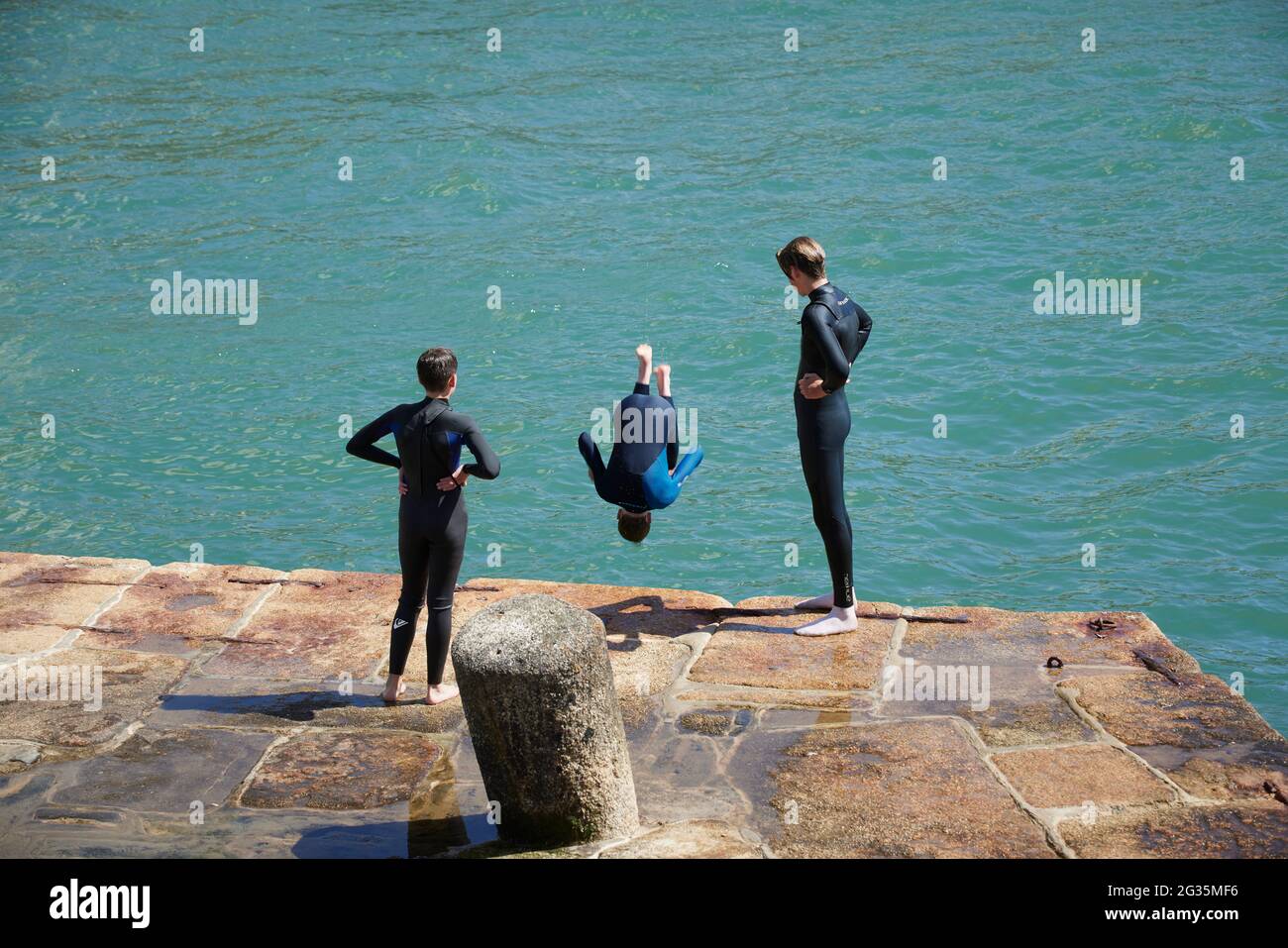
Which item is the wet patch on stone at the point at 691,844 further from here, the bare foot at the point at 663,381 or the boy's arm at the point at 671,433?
the bare foot at the point at 663,381

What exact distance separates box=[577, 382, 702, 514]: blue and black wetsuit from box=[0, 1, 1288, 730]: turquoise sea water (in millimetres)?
4043

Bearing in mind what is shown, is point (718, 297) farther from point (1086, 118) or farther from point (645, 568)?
point (1086, 118)

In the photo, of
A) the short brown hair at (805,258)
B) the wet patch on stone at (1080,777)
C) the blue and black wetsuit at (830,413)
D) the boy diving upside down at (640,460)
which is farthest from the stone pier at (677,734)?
the short brown hair at (805,258)

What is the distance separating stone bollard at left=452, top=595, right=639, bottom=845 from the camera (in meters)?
5.18

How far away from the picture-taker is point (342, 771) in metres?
6.28

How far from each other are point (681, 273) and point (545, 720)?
42.2 ft

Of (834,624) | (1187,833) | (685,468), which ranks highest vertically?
(685,468)

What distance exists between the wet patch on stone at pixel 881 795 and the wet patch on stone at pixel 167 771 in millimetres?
2306

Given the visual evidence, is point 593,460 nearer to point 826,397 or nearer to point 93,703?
point 826,397

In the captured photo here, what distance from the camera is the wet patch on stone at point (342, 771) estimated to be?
6.02m

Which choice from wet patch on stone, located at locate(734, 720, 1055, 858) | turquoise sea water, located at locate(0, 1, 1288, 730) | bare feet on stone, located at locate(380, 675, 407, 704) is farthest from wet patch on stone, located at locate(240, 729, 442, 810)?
turquoise sea water, located at locate(0, 1, 1288, 730)

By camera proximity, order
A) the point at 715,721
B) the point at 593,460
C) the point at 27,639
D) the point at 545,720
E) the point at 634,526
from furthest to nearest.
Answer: the point at 593,460 → the point at 634,526 → the point at 27,639 → the point at 715,721 → the point at 545,720

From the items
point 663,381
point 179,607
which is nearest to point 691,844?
point 663,381

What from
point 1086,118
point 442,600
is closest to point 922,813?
point 442,600
